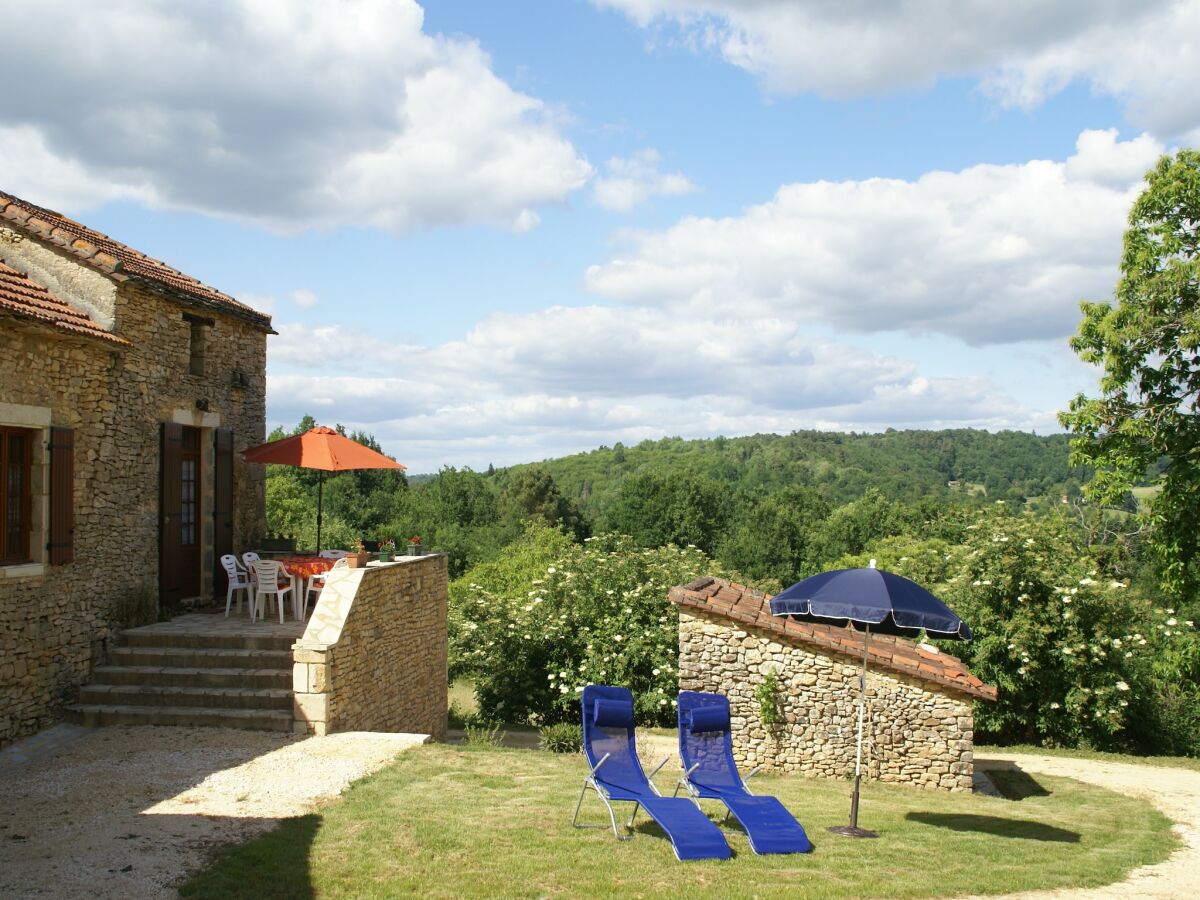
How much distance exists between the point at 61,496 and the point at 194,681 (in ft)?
8.33

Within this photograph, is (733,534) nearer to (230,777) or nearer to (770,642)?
(770,642)

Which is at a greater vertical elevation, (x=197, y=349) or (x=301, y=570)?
(x=197, y=349)

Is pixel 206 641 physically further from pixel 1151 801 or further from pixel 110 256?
pixel 1151 801

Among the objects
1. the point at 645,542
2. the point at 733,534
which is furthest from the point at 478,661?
the point at 733,534

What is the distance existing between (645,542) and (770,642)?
43846 millimetres

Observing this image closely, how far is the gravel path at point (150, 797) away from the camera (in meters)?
6.25

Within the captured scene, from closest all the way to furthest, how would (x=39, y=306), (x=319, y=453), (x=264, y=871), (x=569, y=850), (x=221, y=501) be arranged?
1. (x=264, y=871)
2. (x=569, y=850)
3. (x=39, y=306)
4. (x=319, y=453)
5. (x=221, y=501)

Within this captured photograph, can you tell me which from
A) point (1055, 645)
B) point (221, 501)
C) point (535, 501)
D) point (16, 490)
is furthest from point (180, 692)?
point (535, 501)

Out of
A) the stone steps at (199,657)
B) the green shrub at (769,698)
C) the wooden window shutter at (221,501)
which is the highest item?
the wooden window shutter at (221,501)

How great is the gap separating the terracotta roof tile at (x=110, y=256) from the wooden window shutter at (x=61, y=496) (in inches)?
89.3

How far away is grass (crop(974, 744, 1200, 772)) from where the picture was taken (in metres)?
14.7

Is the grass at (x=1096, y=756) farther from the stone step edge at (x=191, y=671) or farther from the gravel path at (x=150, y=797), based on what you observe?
the stone step edge at (x=191, y=671)

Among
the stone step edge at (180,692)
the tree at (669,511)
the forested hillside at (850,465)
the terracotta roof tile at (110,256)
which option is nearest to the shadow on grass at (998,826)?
the stone step edge at (180,692)

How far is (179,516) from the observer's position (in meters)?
13.2
